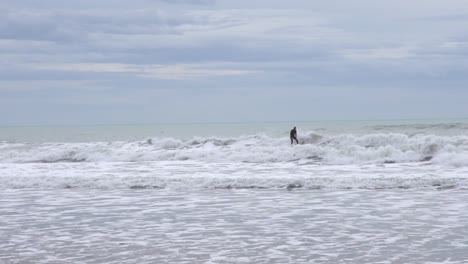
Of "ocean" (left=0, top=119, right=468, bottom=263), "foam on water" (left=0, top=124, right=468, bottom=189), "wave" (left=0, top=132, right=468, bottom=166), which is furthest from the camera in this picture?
"wave" (left=0, top=132, right=468, bottom=166)

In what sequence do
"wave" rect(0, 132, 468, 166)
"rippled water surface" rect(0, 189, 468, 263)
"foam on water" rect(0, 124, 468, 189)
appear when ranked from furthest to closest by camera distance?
"wave" rect(0, 132, 468, 166), "foam on water" rect(0, 124, 468, 189), "rippled water surface" rect(0, 189, 468, 263)

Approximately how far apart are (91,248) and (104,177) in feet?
35.8

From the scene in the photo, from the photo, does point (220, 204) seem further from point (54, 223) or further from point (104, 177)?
point (104, 177)

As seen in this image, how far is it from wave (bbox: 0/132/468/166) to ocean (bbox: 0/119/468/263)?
14 centimetres

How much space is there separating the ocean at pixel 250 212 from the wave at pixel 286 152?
144 millimetres

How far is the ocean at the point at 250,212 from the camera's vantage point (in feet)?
29.5

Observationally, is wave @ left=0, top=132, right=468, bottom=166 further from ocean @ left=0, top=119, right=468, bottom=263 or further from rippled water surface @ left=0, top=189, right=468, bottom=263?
rippled water surface @ left=0, top=189, right=468, bottom=263

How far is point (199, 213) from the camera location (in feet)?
41.8

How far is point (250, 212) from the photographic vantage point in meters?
12.8

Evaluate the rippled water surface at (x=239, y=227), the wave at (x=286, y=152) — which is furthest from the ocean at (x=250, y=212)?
the wave at (x=286, y=152)

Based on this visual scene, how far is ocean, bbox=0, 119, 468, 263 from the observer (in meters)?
8.98

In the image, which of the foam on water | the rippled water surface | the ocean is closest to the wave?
the foam on water

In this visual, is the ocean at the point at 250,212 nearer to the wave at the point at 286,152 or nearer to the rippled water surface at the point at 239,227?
the rippled water surface at the point at 239,227

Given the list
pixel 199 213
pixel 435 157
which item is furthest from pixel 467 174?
pixel 199 213
